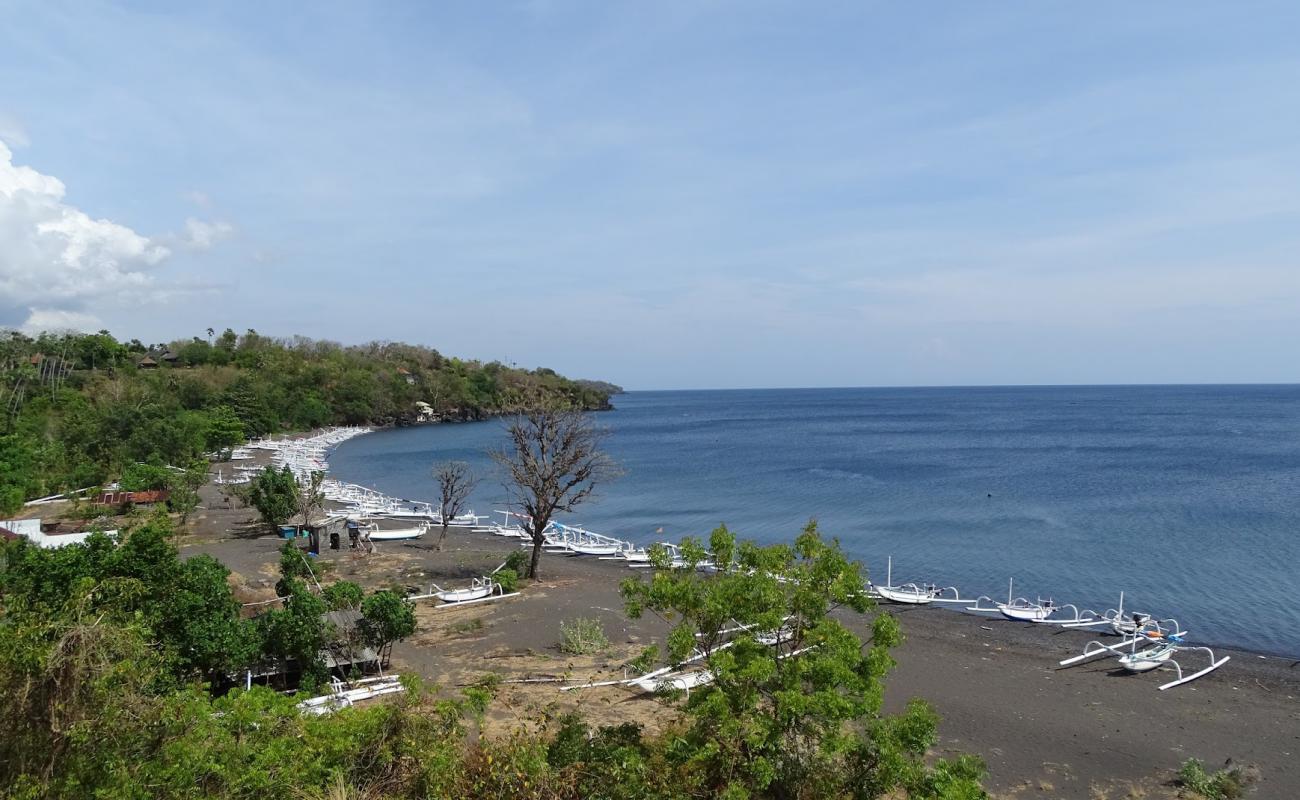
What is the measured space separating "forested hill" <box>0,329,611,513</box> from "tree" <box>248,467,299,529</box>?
9.13 meters

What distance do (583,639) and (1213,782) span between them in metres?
11.6

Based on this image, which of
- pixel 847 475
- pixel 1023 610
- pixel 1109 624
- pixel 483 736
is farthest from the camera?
pixel 847 475

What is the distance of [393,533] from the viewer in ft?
100

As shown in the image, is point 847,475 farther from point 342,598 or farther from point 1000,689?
point 342,598

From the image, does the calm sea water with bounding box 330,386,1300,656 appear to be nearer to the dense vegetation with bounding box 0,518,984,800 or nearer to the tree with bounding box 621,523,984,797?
the dense vegetation with bounding box 0,518,984,800

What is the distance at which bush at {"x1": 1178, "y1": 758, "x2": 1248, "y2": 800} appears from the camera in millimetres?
11422

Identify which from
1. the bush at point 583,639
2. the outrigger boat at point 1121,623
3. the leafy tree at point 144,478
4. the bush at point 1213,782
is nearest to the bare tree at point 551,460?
the bush at point 583,639

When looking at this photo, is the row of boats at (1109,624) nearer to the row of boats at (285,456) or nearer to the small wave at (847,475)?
the small wave at (847,475)

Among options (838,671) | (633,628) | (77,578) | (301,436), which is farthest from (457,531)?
(301,436)

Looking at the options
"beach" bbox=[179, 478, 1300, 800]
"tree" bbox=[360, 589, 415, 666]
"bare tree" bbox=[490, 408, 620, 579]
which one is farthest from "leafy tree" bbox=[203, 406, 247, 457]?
"tree" bbox=[360, 589, 415, 666]

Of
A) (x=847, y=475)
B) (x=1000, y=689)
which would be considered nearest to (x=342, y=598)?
(x=1000, y=689)

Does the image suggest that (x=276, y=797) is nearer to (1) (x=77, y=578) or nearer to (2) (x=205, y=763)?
(2) (x=205, y=763)

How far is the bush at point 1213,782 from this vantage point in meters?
11.4

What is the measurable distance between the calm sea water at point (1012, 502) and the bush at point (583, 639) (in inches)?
298
